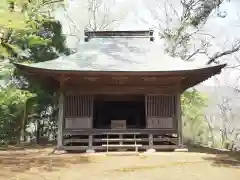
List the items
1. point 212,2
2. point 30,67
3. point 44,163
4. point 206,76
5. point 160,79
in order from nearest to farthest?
point 44,163 → point 30,67 → point 160,79 → point 206,76 → point 212,2

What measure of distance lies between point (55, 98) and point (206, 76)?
1168 centimetres

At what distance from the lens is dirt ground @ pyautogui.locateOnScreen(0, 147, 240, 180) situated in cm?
797

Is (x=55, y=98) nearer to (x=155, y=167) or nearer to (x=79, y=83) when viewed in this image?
(x=79, y=83)

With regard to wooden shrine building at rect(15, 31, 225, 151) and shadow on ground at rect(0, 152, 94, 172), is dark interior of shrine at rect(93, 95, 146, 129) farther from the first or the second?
shadow on ground at rect(0, 152, 94, 172)

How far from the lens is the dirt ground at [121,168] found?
7973 millimetres

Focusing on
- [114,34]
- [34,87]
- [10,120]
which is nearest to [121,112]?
[114,34]

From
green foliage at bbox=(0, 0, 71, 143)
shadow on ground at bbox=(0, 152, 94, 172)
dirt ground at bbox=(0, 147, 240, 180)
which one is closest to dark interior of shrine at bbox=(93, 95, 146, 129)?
green foliage at bbox=(0, 0, 71, 143)

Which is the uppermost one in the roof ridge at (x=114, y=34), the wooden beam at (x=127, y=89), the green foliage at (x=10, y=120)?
the roof ridge at (x=114, y=34)

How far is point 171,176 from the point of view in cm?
799

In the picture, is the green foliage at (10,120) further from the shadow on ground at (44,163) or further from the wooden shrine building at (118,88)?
the shadow on ground at (44,163)

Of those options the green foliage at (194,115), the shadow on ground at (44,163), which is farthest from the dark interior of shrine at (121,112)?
the green foliage at (194,115)

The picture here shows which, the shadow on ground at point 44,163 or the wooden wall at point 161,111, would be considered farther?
the wooden wall at point 161,111

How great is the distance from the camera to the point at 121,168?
30.2 ft

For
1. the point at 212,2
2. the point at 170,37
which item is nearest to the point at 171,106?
the point at 212,2
